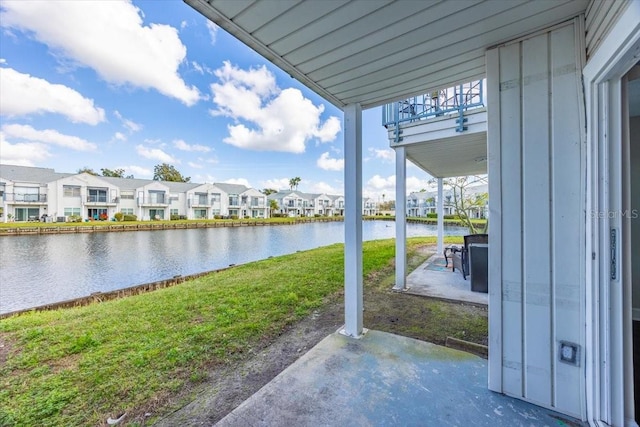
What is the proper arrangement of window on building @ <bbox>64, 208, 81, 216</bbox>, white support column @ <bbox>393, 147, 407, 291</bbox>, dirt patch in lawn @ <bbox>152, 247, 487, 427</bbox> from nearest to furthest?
dirt patch in lawn @ <bbox>152, 247, 487, 427</bbox> < white support column @ <bbox>393, 147, 407, 291</bbox> < window on building @ <bbox>64, 208, 81, 216</bbox>

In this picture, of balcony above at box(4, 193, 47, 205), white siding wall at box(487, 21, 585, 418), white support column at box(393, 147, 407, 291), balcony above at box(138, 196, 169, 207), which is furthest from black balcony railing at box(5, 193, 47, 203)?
white siding wall at box(487, 21, 585, 418)

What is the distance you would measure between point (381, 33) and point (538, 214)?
1.51 meters

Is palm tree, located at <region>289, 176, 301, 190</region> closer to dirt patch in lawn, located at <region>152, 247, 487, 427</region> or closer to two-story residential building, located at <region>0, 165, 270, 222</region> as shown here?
two-story residential building, located at <region>0, 165, 270, 222</region>

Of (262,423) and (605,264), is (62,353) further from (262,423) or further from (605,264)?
(605,264)

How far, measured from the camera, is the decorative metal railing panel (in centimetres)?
389

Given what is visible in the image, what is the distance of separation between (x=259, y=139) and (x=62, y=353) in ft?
125

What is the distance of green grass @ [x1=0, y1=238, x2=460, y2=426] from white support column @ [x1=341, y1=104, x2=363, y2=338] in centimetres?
104

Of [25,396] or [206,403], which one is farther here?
[25,396]

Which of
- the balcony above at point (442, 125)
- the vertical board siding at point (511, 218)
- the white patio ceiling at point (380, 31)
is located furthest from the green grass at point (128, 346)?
the balcony above at point (442, 125)

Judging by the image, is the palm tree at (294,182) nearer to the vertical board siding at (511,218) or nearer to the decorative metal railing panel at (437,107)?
the decorative metal railing panel at (437,107)

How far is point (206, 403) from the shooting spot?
1.78m

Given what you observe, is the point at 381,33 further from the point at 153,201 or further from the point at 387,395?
the point at 153,201

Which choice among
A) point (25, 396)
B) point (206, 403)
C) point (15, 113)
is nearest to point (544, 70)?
point (206, 403)

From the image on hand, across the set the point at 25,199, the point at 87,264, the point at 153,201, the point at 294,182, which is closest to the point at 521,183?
the point at 87,264
